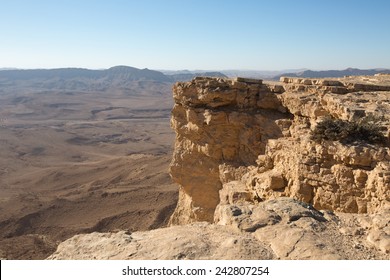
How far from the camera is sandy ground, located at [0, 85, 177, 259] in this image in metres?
18.2

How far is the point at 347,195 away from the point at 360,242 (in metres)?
2.52

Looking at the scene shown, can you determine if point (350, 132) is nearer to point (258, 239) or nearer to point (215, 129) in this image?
point (258, 239)

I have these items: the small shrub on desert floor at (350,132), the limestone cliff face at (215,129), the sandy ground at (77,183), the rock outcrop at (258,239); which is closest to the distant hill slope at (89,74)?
the sandy ground at (77,183)

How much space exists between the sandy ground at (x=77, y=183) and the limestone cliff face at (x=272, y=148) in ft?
19.0

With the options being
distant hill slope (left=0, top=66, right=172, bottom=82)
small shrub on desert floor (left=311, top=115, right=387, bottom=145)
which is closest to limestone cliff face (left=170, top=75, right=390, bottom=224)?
small shrub on desert floor (left=311, top=115, right=387, bottom=145)

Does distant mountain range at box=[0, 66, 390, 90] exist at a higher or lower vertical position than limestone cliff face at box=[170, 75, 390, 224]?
higher

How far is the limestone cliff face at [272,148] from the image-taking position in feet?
23.4

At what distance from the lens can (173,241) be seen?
4914 mm

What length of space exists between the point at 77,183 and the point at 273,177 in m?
21.2

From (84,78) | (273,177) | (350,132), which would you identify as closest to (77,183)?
(273,177)

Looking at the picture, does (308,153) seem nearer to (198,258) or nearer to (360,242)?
(360,242)

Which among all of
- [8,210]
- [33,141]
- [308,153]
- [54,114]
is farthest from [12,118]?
[308,153]

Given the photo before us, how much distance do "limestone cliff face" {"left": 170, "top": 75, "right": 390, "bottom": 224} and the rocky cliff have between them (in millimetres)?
26

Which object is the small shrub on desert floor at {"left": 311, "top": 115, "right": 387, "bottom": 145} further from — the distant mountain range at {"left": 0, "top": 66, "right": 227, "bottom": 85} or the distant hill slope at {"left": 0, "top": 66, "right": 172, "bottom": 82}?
the distant hill slope at {"left": 0, "top": 66, "right": 172, "bottom": 82}
